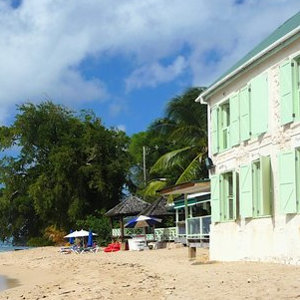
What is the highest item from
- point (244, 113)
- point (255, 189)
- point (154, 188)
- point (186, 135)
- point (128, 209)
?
point (186, 135)

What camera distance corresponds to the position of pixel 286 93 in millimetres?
15148

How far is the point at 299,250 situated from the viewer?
14.5 metres

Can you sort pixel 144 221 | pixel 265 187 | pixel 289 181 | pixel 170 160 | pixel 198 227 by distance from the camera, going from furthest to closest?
pixel 170 160, pixel 144 221, pixel 198 227, pixel 265 187, pixel 289 181

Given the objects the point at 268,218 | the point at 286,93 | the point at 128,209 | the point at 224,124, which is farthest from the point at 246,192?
the point at 128,209

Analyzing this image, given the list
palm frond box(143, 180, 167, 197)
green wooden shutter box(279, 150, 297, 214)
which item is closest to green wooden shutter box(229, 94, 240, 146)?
green wooden shutter box(279, 150, 297, 214)

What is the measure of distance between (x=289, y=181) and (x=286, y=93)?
7.22 ft

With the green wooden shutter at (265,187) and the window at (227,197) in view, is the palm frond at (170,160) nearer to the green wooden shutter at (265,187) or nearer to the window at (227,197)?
the window at (227,197)

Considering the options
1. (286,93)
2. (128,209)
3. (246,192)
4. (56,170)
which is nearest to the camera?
(286,93)

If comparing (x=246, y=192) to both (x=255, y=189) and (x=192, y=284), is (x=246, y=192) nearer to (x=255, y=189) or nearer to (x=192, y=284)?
(x=255, y=189)

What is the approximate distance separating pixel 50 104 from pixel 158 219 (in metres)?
21.5

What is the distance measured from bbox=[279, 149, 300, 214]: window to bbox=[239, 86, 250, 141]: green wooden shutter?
235 cm

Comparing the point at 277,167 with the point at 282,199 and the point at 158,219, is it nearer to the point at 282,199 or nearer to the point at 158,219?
the point at 282,199

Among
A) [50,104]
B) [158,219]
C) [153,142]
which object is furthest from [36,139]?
[158,219]

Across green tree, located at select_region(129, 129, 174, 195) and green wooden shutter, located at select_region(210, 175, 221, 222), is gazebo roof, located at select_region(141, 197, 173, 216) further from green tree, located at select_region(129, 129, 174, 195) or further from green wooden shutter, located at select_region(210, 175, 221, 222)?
green wooden shutter, located at select_region(210, 175, 221, 222)
